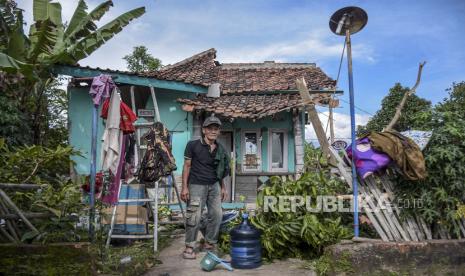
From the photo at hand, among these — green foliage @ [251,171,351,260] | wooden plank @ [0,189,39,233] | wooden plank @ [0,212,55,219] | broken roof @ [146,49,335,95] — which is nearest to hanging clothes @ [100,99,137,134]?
wooden plank @ [0,212,55,219]

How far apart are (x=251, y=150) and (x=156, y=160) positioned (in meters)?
5.43

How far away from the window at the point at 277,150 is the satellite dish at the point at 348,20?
247 inches

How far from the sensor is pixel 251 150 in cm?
1110

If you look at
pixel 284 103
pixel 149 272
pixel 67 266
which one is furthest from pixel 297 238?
pixel 284 103

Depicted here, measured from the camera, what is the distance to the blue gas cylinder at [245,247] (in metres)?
4.72

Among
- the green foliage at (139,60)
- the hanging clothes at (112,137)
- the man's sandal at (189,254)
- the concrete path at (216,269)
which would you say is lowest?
the concrete path at (216,269)

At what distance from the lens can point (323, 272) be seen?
4.39 metres

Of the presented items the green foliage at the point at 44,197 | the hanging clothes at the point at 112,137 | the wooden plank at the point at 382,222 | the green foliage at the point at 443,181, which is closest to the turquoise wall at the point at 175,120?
the hanging clothes at the point at 112,137

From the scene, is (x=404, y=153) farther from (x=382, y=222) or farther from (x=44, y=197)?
(x=44, y=197)

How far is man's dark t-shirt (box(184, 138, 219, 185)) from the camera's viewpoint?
5395 mm

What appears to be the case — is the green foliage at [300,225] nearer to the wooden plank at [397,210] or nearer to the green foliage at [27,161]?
the wooden plank at [397,210]

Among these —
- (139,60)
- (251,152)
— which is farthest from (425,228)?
(139,60)

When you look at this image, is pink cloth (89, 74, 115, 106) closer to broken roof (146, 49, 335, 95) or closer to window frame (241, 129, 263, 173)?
broken roof (146, 49, 335, 95)

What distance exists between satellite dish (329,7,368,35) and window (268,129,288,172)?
6262 millimetres
